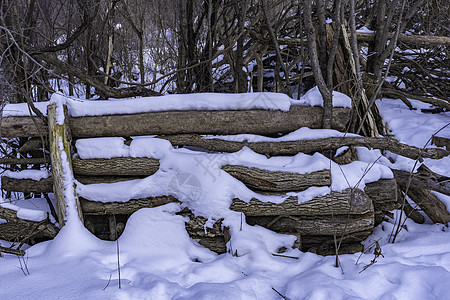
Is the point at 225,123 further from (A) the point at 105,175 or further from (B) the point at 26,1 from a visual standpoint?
(B) the point at 26,1

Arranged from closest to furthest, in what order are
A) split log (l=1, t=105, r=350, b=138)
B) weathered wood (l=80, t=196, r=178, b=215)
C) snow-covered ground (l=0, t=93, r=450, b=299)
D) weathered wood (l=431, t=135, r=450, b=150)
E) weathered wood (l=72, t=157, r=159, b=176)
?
snow-covered ground (l=0, t=93, r=450, b=299), weathered wood (l=80, t=196, r=178, b=215), weathered wood (l=72, t=157, r=159, b=176), split log (l=1, t=105, r=350, b=138), weathered wood (l=431, t=135, r=450, b=150)

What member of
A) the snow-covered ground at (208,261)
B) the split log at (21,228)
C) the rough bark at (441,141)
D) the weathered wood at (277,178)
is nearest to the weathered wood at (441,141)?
the rough bark at (441,141)

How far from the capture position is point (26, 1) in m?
5.12

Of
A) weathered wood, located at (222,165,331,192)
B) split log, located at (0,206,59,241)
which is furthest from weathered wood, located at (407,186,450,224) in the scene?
split log, located at (0,206,59,241)

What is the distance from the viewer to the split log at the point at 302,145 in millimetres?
3490

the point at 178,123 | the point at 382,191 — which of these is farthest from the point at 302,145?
the point at 178,123

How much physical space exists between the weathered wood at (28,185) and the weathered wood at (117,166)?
340 millimetres

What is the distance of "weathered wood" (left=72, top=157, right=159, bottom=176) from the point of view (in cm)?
341

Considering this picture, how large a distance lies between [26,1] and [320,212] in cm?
529

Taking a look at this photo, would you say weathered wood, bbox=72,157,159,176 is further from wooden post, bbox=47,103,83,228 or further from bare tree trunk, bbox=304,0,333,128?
bare tree trunk, bbox=304,0,333,128

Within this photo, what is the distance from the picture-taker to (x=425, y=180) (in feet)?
11.7

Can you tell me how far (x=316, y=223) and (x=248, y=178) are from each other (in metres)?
0.79

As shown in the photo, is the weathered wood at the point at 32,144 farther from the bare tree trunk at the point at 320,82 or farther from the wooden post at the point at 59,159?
the bare tree trunk at the point at 320,82

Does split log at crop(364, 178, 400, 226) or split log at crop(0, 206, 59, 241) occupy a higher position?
split log at crop(364, 178, 400, 226)
